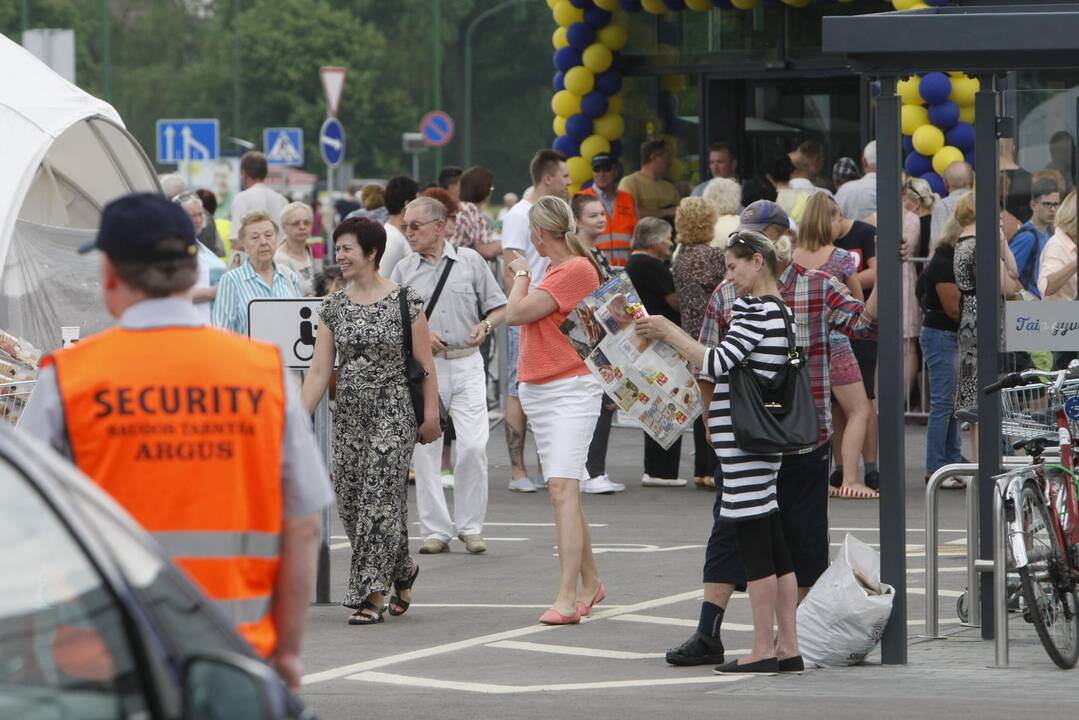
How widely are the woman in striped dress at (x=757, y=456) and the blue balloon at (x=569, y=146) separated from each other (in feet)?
43.4

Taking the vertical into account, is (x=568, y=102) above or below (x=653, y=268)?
above

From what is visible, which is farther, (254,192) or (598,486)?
(254,192)

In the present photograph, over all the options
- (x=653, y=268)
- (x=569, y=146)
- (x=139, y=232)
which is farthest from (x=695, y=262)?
(x=139, y=232)

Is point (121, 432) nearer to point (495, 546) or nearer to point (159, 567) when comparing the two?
point (159, 567)

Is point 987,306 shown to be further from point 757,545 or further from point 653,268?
point 653,268

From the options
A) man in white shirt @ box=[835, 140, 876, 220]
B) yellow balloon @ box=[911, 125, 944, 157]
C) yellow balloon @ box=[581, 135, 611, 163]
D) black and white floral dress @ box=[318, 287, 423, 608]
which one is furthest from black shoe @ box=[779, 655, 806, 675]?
yellow balloon @ box=[581, 135, 611, 163]

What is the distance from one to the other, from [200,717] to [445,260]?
8.30 meters

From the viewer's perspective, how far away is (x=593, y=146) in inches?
818

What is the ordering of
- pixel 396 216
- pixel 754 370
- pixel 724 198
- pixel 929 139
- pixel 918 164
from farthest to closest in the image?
1. pixel 918 164
2. pixel 929 139
3. pixel 724 198
4. pixel 396 216
5. pixel 754 370

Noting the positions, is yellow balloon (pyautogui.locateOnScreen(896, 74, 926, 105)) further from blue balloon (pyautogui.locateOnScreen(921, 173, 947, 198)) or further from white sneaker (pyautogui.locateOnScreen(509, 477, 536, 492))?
white sneaker (pyautogui.locateOnScreen(509, 477, 536, 492))

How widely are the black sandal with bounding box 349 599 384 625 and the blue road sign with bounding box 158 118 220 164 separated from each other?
70.9 ft

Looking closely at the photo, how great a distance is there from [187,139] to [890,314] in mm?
23570

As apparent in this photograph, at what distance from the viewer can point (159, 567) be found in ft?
11.0

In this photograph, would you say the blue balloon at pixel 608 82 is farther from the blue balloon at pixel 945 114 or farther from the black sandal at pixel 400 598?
the black sandal at pixel 400 598
